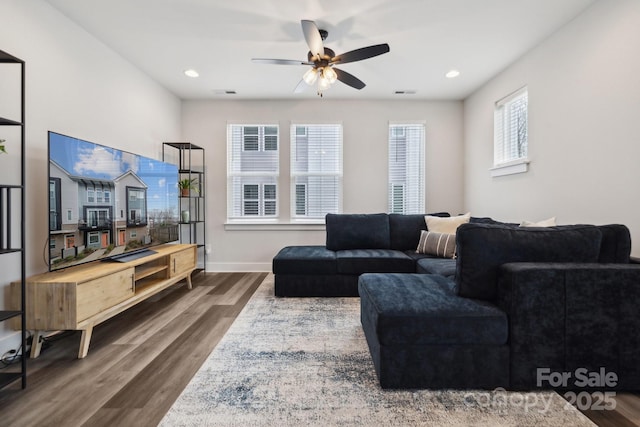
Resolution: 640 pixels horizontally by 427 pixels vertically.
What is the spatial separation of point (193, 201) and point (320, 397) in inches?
143

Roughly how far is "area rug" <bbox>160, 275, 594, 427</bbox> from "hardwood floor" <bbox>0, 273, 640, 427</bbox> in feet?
0.49

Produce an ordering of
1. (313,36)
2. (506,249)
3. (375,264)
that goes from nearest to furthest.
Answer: (506,249) → (313,36) → (375,264)

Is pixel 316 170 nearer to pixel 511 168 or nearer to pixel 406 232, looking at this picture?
pixel 406 232

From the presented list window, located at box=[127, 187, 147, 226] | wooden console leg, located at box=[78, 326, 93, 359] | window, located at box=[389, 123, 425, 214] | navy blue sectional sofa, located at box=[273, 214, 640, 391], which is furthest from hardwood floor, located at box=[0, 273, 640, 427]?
window, located at box=[389, 123, 425, 214]

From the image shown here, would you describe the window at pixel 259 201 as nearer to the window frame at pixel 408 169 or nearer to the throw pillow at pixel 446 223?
the window frame at pixel 408 169

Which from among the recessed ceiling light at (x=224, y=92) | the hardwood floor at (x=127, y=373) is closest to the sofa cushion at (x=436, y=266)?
the hardwood floor at (x=127, y=373)

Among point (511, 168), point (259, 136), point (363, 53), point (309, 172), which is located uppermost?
point (363, 53)

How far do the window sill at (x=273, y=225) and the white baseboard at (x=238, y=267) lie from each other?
55 centimetres

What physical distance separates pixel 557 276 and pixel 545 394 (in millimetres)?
655

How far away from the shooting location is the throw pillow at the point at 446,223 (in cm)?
346

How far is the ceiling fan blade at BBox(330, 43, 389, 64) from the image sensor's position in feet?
7.45

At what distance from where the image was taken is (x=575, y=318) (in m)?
1.48

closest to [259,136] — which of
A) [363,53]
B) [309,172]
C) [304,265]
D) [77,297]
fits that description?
[309,172]

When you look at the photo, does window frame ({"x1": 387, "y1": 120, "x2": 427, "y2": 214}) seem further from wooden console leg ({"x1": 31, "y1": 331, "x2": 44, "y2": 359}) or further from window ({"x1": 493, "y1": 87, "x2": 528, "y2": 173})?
wooden console leg ({"x1": 31, "y1": 331, "x2": 44, "y2": 359})
